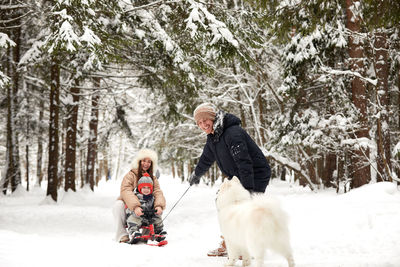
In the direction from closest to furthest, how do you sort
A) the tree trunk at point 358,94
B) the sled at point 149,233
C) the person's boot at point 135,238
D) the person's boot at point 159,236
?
the person's boot at point 135,238, the sled at point 149,233, the person's boot at point 159,236, the tree trunk at point 358,94

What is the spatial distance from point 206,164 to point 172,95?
20.9ft

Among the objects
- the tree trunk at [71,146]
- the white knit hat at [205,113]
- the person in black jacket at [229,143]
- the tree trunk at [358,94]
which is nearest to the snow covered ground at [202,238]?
the person in black jacket at [229,143]

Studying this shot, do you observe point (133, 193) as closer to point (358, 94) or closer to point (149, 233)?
point (149, 233)

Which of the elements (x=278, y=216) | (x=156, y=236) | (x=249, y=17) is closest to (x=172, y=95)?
(x=249, y=17)

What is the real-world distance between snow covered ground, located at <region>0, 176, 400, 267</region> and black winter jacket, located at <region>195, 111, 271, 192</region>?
1025 millimetres

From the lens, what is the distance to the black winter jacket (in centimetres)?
378

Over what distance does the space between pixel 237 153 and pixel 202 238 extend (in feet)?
11.0

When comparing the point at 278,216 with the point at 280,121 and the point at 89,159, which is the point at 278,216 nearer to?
the point at 280,121

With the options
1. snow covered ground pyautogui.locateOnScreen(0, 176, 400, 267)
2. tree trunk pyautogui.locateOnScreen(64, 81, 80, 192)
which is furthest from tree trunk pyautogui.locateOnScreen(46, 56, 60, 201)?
snow covered ground pyautogui.locateOnScreen(0, 176, 400, 267)

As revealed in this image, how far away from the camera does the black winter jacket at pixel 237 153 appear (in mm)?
3779

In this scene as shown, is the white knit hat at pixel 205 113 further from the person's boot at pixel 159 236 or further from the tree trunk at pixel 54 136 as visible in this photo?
the tree trunk at pixel 54 136

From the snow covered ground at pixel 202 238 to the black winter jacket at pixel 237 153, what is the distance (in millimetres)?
1025

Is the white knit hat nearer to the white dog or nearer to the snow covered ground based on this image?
the white dog

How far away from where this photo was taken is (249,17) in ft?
28.9
